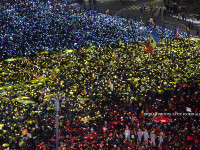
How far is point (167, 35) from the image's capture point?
126 feet

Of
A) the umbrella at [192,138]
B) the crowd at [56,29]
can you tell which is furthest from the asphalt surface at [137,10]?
the umbrella at [192,138]

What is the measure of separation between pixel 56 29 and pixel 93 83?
412 inches

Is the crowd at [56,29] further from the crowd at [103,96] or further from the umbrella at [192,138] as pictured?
the umbrella at [192,138]

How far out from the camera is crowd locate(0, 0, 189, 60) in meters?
34.4

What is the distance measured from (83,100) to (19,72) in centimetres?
720

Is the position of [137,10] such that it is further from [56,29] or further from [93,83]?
[93,83]

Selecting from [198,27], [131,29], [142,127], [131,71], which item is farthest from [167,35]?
[142,127]

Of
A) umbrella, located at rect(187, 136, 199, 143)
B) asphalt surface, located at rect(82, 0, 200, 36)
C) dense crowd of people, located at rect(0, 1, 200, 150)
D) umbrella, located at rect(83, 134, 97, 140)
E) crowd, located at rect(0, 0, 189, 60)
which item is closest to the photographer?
umbrella, located at rect(187, 136, 199, 143)

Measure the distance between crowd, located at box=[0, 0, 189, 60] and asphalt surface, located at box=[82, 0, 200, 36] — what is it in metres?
4.56

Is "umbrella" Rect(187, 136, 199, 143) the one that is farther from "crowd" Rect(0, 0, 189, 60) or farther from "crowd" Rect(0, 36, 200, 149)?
"crowd" Rect(0, 0, 189, 60)

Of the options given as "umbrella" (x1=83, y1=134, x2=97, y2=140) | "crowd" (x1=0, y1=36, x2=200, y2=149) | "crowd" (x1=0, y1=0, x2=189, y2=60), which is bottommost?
"umbrella" (x1=83, y1=134, x2=97, y2=140)

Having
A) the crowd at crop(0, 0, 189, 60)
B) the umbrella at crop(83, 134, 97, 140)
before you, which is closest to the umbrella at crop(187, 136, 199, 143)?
the umbrella at crop(83, 134, 97, 140)

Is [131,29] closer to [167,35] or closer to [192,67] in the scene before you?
[167,35]

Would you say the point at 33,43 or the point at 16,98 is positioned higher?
the point at 33,43
